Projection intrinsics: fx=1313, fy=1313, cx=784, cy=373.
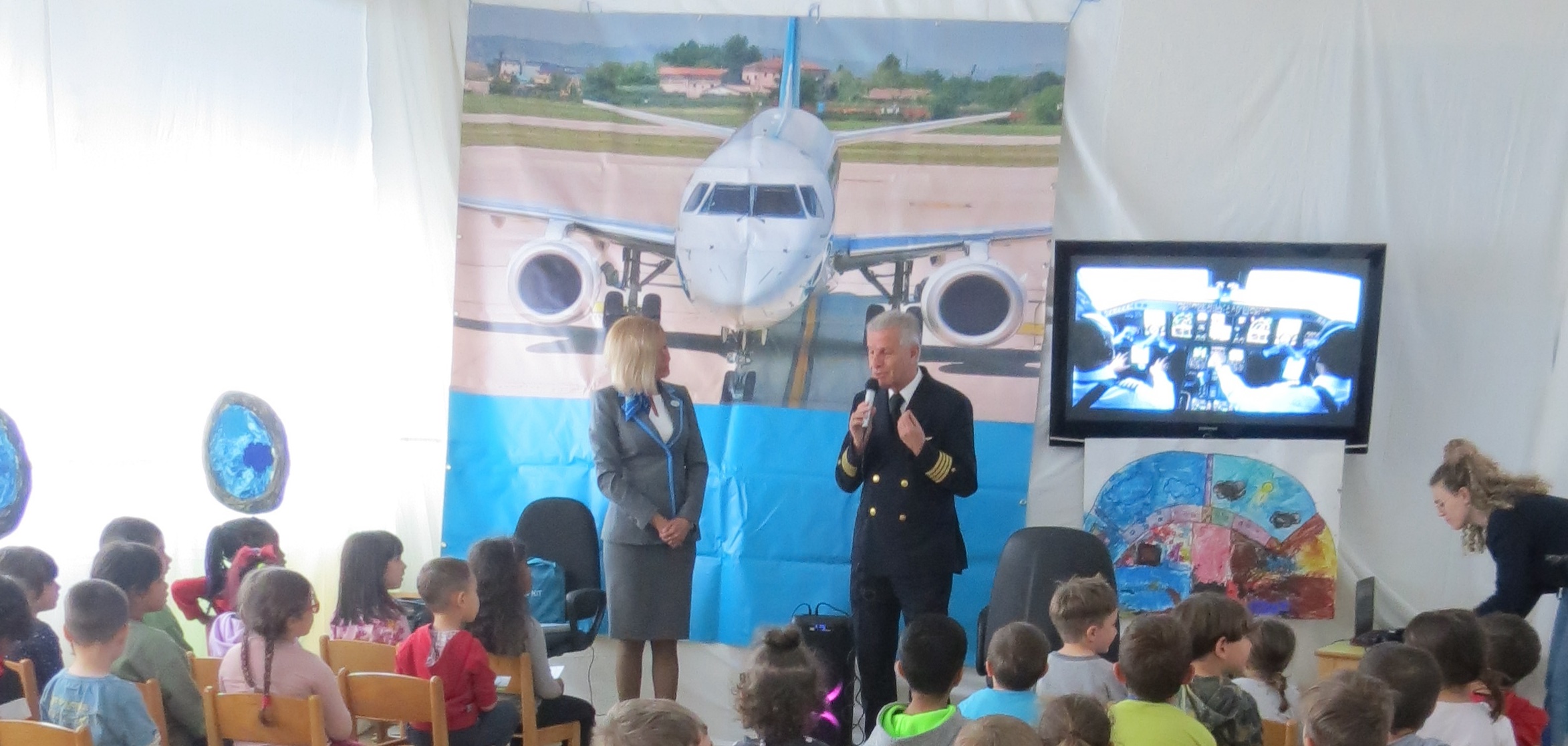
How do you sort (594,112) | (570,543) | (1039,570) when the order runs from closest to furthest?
(1039,570) < (570,543) < (594,112)

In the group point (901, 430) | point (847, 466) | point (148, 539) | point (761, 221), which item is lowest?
point (148, 539)

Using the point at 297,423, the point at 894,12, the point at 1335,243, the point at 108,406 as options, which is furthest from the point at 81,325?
the point at 1335,243

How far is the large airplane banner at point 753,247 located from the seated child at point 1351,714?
2.60 meters

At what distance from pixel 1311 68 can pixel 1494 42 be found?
660 millimetres

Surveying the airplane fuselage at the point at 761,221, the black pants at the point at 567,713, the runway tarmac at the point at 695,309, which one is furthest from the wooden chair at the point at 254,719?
the airplane fuselage at the point at 761,221

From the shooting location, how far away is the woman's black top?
4.02 m

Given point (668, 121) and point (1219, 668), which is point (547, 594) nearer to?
point (668, 121)

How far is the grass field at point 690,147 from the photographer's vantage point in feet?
16.6

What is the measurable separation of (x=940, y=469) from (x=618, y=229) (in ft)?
5.90

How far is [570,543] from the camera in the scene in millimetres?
4852

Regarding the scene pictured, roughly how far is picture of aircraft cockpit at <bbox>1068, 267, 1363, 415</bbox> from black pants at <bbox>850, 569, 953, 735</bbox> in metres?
1.13

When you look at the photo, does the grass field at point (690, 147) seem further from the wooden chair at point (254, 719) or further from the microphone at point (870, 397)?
the wooden chair at point (254, 719)

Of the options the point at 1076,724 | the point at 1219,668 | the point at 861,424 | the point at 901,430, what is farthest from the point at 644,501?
the point at 1076,724

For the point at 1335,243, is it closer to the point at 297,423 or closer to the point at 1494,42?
the point at 1494,42
